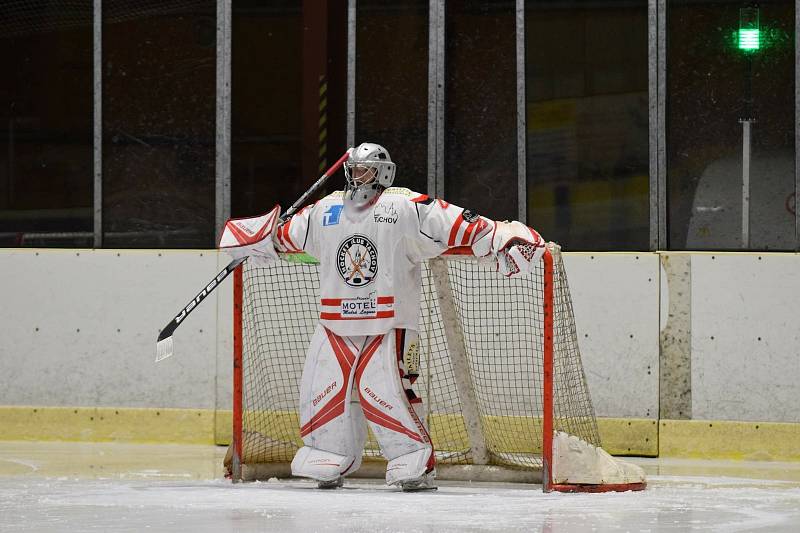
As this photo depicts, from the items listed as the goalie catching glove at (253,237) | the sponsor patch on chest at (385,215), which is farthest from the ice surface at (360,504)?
the sponsor patch on chest at (385,215)

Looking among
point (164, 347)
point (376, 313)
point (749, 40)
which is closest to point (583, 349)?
point (749, 40)

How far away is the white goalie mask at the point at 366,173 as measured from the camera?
23.7 feet

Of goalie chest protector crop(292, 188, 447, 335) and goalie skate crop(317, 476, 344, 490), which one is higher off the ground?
goalie chest protector crop(292, 188, 447, 335)

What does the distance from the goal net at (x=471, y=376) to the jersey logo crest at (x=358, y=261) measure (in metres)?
0.46

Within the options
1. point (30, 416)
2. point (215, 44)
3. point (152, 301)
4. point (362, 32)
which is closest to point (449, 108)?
point (362, 32)

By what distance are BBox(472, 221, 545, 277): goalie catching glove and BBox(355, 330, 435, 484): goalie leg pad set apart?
58 centimetres

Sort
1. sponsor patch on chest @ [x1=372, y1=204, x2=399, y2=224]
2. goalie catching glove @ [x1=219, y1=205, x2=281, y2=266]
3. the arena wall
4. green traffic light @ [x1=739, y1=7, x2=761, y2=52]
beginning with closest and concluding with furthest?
sponsor patch on chest @ [x1=372, y1=204, x2=399, y2=224]
goalie catching glove @ [x1=219, y1=205, x2=281, y2=266]
the arena wall
green traffic light @ [x1=739, y1=7, x2=761, y2=52]

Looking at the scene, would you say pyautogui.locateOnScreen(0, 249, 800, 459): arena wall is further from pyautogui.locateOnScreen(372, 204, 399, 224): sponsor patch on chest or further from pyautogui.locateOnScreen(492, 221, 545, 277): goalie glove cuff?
pyautogui.locateOnScreen(372, 204, 399, 224): sponsor patch on chest

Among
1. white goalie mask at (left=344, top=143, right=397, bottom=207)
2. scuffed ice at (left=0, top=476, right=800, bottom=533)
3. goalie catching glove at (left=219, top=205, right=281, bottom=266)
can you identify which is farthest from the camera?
goalie catching glove at (left=219, top=205, right=281, bottom=266)

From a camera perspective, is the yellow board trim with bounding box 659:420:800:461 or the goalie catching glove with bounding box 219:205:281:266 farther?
the yellow board trim with bounding box 659:420:800:461

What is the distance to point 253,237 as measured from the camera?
295 inches

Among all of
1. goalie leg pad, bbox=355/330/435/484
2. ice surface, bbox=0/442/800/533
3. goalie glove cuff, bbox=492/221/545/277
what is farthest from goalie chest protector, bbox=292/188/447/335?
ice surface, bbox=0/442/800/533

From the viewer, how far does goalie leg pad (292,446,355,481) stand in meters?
7.16

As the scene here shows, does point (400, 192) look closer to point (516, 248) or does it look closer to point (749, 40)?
point (516, 248)
